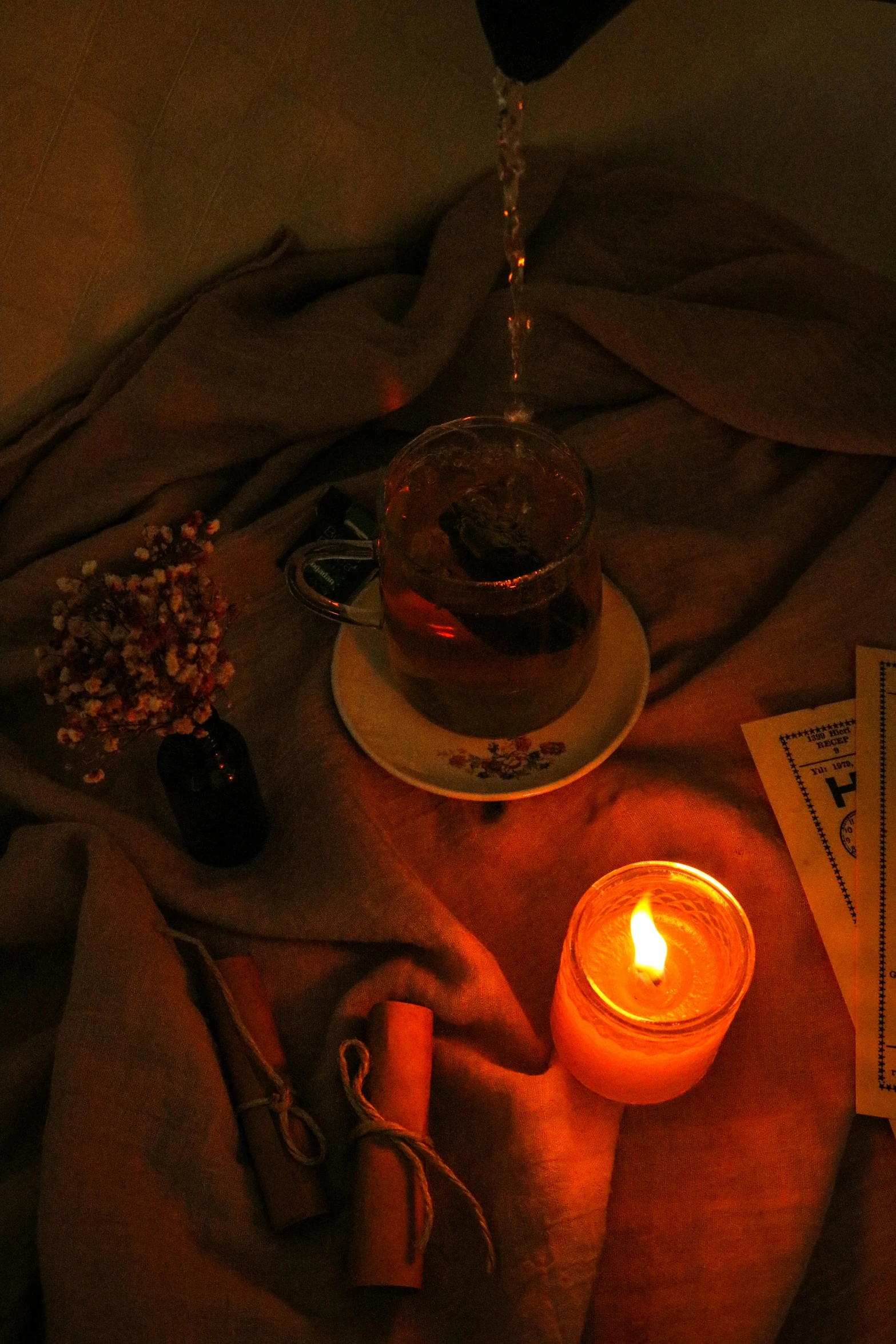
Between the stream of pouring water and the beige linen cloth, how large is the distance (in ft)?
0.09

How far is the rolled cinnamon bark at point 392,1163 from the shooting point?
66 cm

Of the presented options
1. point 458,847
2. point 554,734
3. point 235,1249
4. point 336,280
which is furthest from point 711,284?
point 235,1249

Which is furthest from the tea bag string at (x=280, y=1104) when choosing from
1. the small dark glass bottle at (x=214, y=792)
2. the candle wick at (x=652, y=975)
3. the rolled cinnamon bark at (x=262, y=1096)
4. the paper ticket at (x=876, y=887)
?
the paper ticket at (x=876, y=887)

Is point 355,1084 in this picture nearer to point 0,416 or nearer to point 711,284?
point 0,416

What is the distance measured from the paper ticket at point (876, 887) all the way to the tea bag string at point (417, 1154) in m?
0.27

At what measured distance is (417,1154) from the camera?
701 millimetres

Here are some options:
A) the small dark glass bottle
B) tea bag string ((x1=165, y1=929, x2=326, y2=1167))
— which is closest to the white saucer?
the small dark glass bottle

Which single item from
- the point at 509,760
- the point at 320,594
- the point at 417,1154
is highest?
the point at 320,594

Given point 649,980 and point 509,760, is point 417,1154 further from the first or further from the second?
point 509,760

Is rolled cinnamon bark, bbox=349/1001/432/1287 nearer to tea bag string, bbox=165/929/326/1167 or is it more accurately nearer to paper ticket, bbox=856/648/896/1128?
tea bag string, bbox=165/929/326/1167

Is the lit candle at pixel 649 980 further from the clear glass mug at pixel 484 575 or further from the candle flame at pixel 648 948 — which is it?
the clear glass mug at pixel 484 575

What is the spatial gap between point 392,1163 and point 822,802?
434 mm

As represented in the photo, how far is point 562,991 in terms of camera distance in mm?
715

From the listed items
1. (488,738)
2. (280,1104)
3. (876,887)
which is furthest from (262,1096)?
(876,887)
